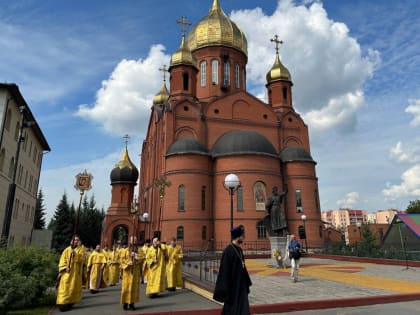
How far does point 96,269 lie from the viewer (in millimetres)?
10992

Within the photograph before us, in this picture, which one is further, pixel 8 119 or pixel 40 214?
pixel 40 214

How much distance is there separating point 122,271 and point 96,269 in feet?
7.79

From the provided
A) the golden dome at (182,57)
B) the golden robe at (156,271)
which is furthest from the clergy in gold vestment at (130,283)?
the golden dome at (182,57)

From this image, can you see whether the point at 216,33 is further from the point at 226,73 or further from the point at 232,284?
the point at 232,284

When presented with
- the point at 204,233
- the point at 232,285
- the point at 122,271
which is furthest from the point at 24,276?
the point at 204,233

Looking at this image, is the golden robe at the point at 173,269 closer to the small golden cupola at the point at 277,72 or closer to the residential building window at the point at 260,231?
the residential building window at the point at 260,231

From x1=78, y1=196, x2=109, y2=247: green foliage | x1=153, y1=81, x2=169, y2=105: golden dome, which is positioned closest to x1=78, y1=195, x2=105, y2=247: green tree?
x1=78, y1=196, x2=109, y2=247: green foliage

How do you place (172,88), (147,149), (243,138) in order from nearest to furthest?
1. (243,138)
2. (172,88)
3. (147,149)

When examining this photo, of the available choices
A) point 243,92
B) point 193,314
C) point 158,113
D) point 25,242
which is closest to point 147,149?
point 158,113

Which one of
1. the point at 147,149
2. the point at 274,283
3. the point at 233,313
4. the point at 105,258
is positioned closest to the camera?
the point at 233,313

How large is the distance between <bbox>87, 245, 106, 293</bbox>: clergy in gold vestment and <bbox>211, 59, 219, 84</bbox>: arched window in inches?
1045

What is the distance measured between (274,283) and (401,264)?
9051 mm

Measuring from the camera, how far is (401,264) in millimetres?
15492

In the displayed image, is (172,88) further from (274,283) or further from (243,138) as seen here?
(274,283)
